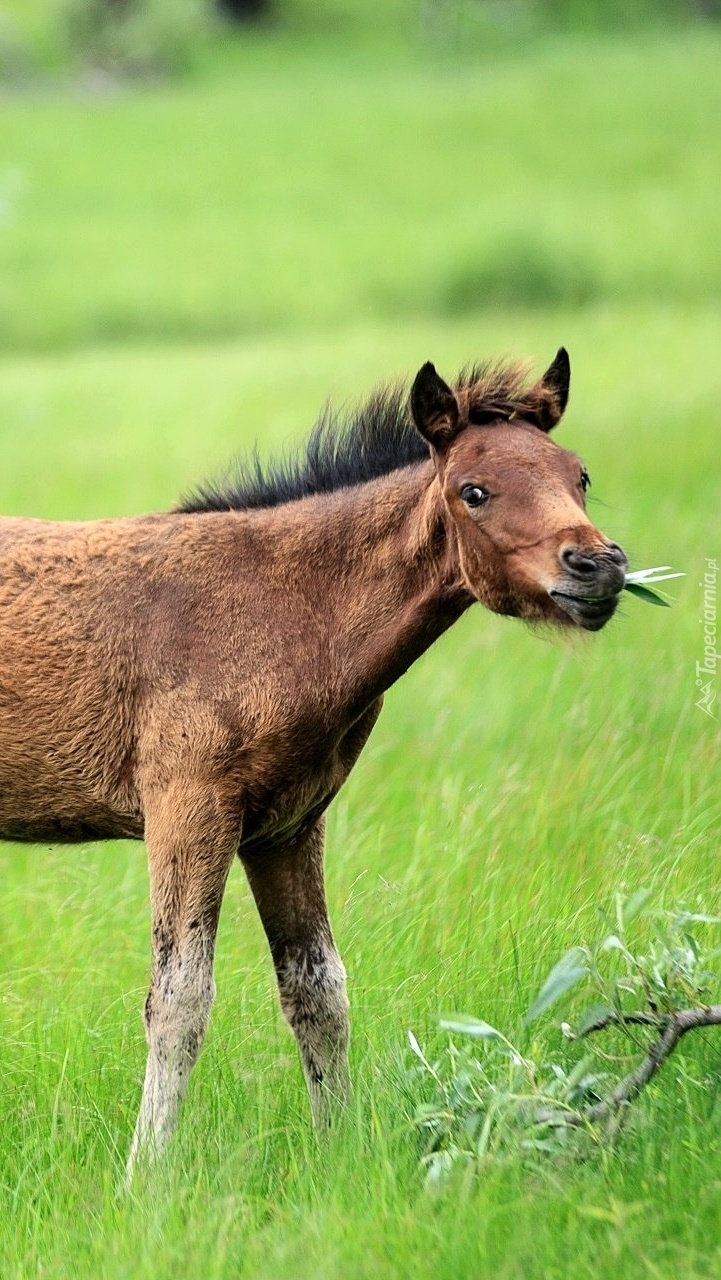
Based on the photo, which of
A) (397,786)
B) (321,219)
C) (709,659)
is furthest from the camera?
A: (321,219)

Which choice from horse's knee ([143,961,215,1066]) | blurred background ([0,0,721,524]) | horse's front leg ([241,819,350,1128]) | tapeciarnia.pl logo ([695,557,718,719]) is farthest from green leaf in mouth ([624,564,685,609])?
blurred background ([0,0,721,524])

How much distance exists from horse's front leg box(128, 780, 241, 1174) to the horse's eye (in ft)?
3.43

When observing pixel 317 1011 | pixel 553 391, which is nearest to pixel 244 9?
pixel 553 391

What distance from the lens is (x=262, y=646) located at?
4453 mm

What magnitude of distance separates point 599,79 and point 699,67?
1807mm

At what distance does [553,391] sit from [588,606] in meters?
0.76

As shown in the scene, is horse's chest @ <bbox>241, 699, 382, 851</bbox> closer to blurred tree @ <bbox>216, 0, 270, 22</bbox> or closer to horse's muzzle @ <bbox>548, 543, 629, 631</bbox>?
horse's muzzle @ <bbox>548, 543, 629, 631</bbox>

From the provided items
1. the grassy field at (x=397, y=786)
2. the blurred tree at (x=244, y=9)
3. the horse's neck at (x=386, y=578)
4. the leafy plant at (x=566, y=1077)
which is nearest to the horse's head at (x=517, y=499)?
the horse's neck at (x=386, y=578)

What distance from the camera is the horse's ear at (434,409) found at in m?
4.14

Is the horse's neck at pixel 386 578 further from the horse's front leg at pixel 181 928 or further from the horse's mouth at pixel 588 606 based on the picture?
the horse's front leg at pixel 181 928

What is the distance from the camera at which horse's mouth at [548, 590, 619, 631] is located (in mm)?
3900

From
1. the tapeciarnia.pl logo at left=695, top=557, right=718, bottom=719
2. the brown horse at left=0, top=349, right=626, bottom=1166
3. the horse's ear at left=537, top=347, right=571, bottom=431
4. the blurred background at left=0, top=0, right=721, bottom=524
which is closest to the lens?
the brown horse at left=0, top=349, right=626, bottom=1166

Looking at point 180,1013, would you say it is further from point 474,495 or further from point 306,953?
point 474,495

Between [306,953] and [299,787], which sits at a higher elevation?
[299,787]
